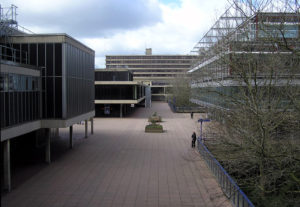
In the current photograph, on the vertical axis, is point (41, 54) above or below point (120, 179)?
above

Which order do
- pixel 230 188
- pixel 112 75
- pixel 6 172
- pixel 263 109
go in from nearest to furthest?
pixel 263 109 → pixel 230 188 → pixel 6 172 → pixel 112 75

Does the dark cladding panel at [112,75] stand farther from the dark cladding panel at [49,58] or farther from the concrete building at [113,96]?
the dark cladding panel at [49,58]

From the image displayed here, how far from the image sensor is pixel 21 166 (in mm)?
17328

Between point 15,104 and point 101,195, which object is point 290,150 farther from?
point 15,104

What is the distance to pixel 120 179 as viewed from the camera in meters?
14.7

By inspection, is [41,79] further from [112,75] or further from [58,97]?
[112,75]

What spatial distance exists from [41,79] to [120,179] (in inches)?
308

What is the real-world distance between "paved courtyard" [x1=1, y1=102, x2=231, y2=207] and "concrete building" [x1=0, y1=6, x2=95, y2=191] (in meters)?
2.57

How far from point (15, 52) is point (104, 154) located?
8.69 meters

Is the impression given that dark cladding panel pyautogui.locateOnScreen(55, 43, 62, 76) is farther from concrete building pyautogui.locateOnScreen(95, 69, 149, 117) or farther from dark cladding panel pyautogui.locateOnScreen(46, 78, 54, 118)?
concrete building pyautogui.locateOnScreen(95, 69, 149, 117)

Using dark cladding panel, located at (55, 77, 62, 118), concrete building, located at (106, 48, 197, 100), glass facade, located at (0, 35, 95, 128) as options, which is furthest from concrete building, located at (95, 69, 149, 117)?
concrete building, located at (106, 48, 197, 100)

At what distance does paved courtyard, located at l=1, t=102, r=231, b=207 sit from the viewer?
11.9m

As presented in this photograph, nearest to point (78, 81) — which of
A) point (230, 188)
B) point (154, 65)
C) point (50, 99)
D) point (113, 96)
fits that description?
point (50, 99)

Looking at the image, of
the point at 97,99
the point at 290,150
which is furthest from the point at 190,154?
the point at 97,99
